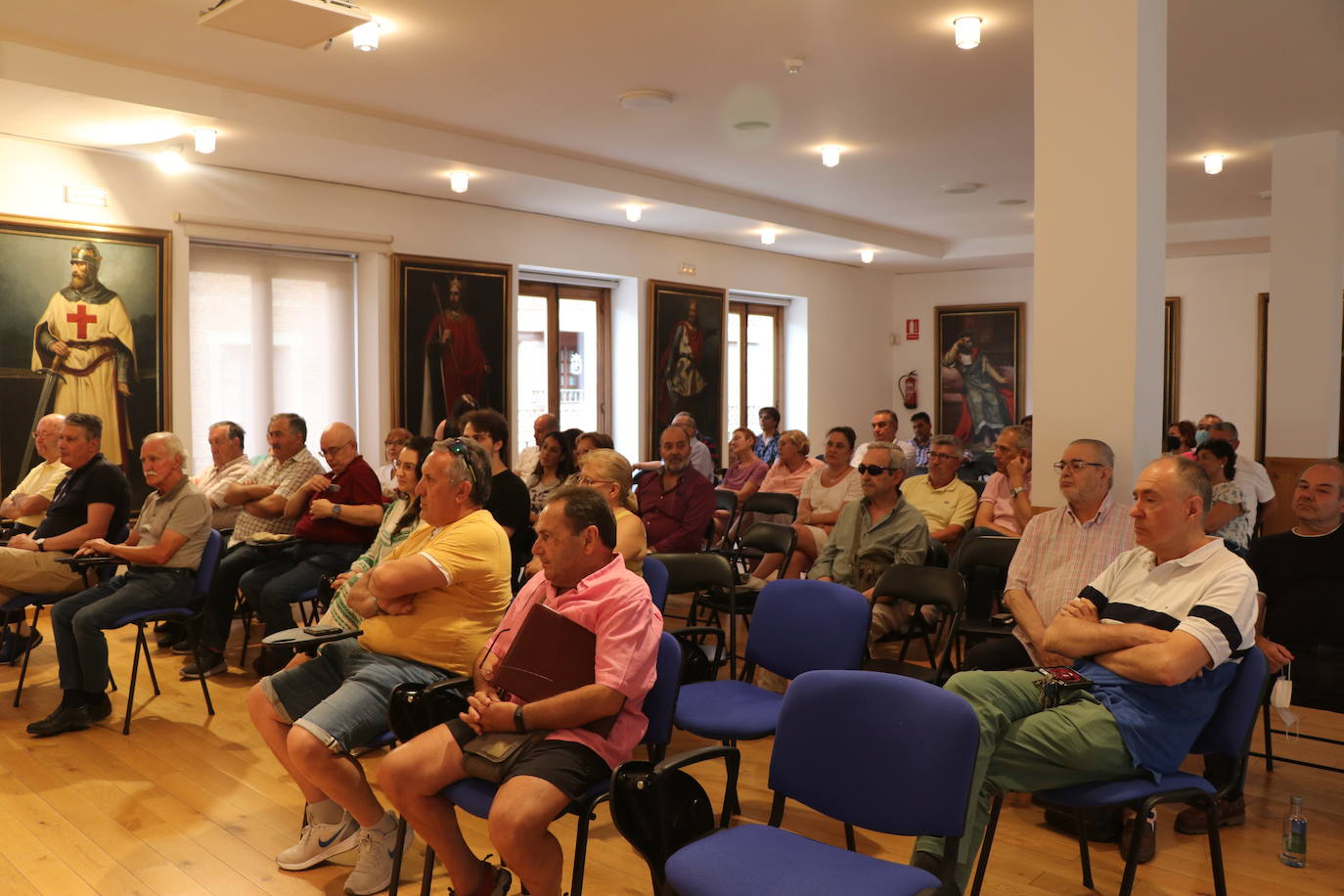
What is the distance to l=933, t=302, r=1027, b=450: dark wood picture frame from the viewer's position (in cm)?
1465

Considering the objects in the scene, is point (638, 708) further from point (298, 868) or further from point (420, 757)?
point (298, 868)

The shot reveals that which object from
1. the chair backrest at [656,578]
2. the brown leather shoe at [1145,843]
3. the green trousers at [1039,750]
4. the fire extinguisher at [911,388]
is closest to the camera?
the green trousers at [1039,750]

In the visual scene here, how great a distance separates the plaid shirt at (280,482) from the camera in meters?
6.03

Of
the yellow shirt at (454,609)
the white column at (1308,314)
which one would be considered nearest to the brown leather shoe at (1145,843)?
the yellow shirt at (454,609)

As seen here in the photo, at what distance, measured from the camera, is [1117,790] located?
277cm

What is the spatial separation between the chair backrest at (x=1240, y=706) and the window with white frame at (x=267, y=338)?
7.54 metres

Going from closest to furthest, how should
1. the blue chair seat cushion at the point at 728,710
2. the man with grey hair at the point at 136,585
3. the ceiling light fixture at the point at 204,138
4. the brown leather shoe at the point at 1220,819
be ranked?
1. the blue chair seat cushion at the point at 728,710
2. the brown leather shoe at the point at 1220,819
3. the man with grey hair at the point at 136,585
4. the ceiling light fixture at the point at 204,138

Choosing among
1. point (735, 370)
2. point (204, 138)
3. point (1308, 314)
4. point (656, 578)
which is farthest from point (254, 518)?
point (735, 370)

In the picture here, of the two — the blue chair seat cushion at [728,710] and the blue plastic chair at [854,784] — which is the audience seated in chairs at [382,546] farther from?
the blue plastic chair at [854,784]

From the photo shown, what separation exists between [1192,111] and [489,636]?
6.59m

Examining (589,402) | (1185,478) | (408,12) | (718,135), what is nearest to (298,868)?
(1185,478)

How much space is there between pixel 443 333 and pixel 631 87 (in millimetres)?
3456

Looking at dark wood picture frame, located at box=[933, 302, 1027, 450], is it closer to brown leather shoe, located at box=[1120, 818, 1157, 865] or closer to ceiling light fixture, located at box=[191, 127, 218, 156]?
ceiling light fixture, located at box=[191, 127, 218, 156]

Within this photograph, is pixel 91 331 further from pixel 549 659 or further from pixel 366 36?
pixel 549 659
